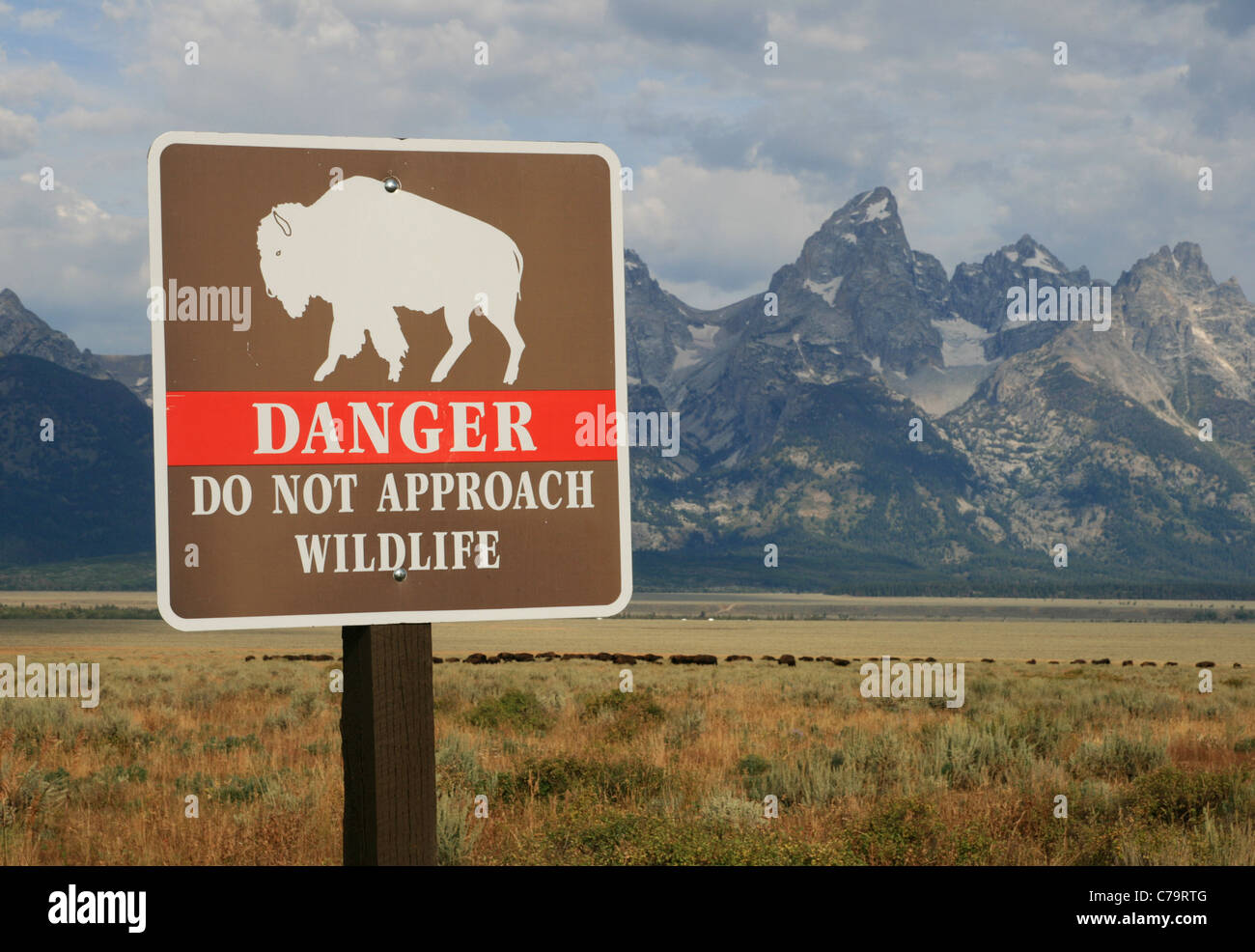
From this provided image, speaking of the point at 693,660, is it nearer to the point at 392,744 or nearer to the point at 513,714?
the point at 513,714

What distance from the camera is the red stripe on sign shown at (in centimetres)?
372

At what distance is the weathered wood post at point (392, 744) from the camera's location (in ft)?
12.2

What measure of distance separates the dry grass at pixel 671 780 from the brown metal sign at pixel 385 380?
11.7 ft

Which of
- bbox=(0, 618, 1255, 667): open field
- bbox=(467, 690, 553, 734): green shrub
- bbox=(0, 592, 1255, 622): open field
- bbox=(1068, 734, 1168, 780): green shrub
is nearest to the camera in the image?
bbox=(1068, 734, 1168, 780): green shrub

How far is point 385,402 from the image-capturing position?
3.83m

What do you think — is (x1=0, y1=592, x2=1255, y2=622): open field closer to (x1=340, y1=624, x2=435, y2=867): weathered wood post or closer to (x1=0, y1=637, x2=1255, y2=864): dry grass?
(x1=0, y1=637, x2=1255, y2=864): dry grass

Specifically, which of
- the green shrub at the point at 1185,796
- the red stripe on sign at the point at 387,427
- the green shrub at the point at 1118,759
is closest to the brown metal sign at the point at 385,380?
the red stripe on sign at the point at 387,427

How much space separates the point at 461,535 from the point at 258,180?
1.41 meters

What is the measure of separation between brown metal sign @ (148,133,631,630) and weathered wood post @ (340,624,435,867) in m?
0.13

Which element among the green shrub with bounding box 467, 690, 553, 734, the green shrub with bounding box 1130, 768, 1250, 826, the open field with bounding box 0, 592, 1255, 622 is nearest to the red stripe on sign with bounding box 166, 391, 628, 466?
the green shrub with bounding box 1130, 768, 1250, 826

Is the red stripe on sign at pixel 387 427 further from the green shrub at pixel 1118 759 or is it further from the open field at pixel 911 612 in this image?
the open field at pixel 911 612

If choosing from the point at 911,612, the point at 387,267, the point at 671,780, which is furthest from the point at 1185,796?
the point at 911,612

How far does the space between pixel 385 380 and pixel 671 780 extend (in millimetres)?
7464
